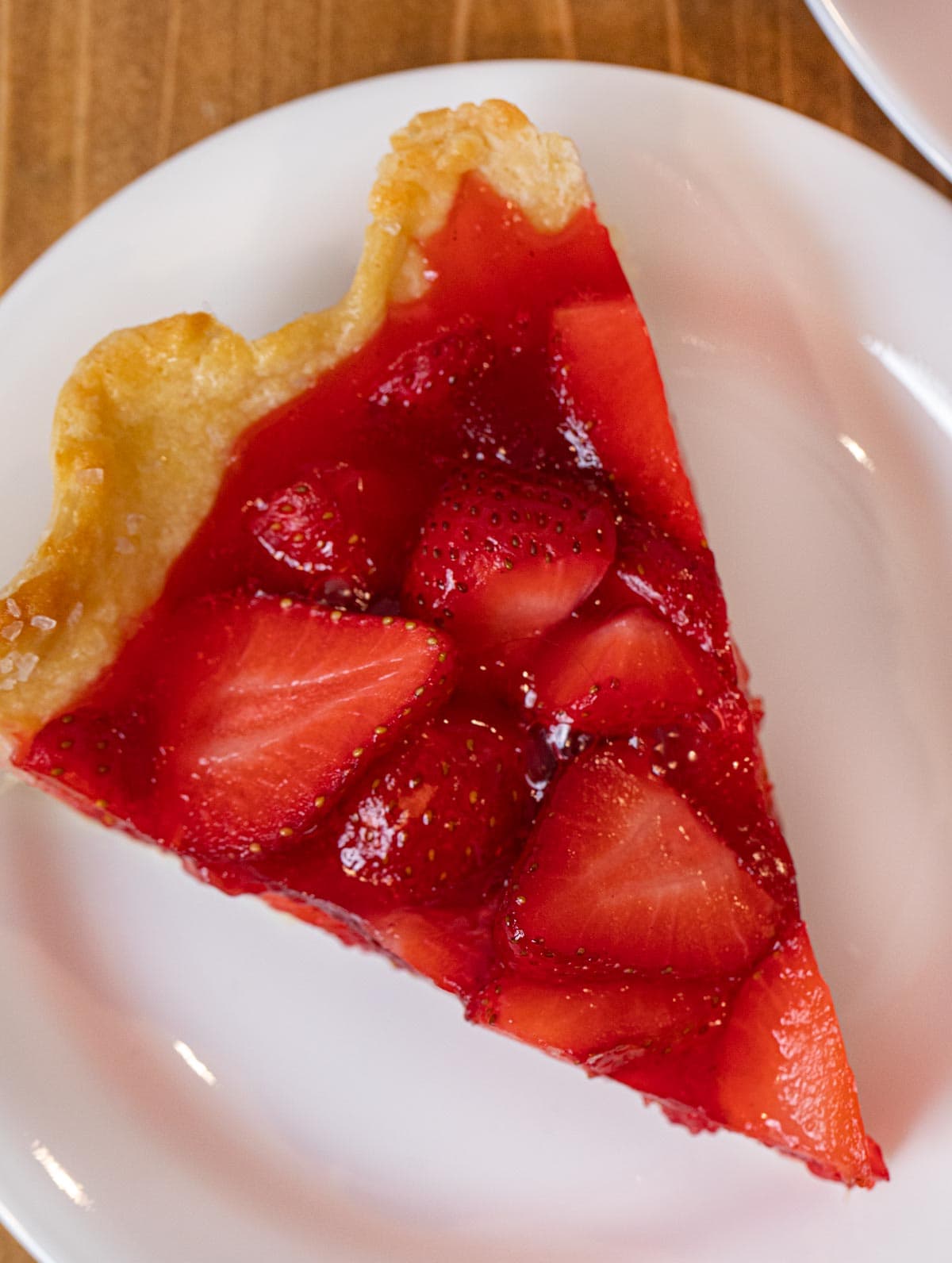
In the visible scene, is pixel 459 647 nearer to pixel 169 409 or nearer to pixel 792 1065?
pixel 169 409

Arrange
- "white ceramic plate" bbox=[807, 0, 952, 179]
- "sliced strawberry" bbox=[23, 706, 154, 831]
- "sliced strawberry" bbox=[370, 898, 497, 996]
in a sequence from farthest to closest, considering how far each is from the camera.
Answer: "white ceramic plate" bbox=[807, 0, 952, 179] < "sliced strawberry" bbox=[370, 898, 497, 996] < "sliced strawberry" bbox=[23, 706, 154, 831]

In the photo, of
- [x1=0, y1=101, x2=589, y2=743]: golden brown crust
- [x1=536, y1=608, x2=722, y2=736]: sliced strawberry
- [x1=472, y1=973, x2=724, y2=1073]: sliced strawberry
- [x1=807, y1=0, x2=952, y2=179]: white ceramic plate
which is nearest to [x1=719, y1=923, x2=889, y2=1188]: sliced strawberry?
[x1=472, y1=973, x2=724, y2=1073]: sliced strawberry

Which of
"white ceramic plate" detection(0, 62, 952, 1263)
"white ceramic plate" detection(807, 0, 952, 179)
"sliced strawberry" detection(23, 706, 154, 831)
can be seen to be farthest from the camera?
"white ceramic plate" detection(0, 62, 952, 1263)

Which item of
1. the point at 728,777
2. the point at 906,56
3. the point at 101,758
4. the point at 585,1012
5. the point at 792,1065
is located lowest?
the point at 792,1065

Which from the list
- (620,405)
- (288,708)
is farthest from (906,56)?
(288,708)

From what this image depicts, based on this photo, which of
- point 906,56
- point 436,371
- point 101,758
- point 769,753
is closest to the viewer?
point 101,758

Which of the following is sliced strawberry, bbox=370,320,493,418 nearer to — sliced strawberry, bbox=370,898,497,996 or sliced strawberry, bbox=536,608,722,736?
sliced strawberry, bbox=536,608,722,736
